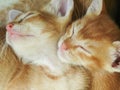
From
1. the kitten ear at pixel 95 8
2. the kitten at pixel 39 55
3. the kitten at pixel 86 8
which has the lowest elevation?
the kitten at pixel 39 55

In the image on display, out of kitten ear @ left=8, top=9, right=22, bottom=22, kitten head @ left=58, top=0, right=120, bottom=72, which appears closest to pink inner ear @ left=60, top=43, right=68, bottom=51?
kitten head @ left=58, top=0, right=120, bottom=72

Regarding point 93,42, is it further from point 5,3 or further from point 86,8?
point 5,3

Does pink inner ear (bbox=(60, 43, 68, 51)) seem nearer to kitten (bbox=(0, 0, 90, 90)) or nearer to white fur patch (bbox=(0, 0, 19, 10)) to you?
kitten (bbox=(0, 0, 90, 90))

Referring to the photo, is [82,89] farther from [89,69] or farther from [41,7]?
[41,7]

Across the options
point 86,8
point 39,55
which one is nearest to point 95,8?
point 86,8

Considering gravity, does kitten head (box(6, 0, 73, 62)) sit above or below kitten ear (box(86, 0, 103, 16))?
below

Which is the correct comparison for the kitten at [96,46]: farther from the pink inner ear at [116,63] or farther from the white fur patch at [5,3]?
the white fur patch at [5,3]

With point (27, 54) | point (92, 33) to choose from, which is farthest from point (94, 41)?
point (27, 54)

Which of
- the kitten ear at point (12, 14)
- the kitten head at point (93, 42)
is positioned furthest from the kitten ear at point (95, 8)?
the kitten ear at point (12, 14)
